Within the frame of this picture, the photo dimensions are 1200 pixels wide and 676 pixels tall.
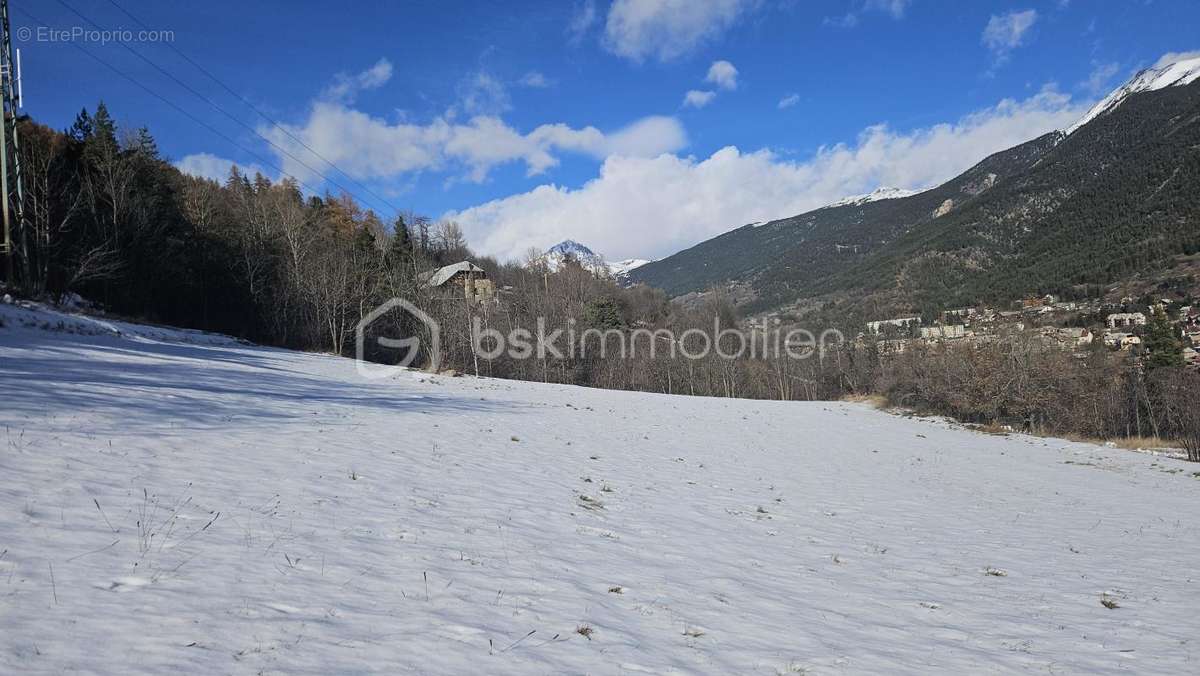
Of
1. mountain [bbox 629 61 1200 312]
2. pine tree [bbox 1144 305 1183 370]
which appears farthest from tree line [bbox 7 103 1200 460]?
mountain [bbox 629 61 1200 312]

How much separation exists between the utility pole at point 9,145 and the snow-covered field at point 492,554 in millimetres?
14949

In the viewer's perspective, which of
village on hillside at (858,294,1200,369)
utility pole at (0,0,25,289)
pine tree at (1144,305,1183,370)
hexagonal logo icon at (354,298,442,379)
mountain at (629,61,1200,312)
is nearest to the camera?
utility pole at (0,0,25,289)

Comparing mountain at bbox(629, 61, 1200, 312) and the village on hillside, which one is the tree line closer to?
the village on hillside

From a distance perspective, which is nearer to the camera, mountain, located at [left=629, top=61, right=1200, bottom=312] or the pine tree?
the pine tree

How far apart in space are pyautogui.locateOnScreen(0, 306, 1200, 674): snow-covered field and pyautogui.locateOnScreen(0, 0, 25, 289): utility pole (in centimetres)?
1495

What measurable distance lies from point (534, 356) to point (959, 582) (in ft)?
205

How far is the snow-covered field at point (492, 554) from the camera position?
4359 millimetres

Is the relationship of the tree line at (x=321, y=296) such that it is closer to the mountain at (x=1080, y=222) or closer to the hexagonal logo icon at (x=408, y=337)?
the hexagonal logo icon at (x=408, y=337)

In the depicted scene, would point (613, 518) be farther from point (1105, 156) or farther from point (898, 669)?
point (1105, 156)

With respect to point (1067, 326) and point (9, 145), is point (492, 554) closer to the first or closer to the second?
point (9, 145)

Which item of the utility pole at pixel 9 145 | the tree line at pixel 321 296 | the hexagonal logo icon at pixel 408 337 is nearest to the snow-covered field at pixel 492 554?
the utility pole at pixel 9 145

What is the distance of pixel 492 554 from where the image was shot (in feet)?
21.9

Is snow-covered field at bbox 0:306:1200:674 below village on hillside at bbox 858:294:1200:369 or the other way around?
below

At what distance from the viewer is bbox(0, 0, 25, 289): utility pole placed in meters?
24.0
